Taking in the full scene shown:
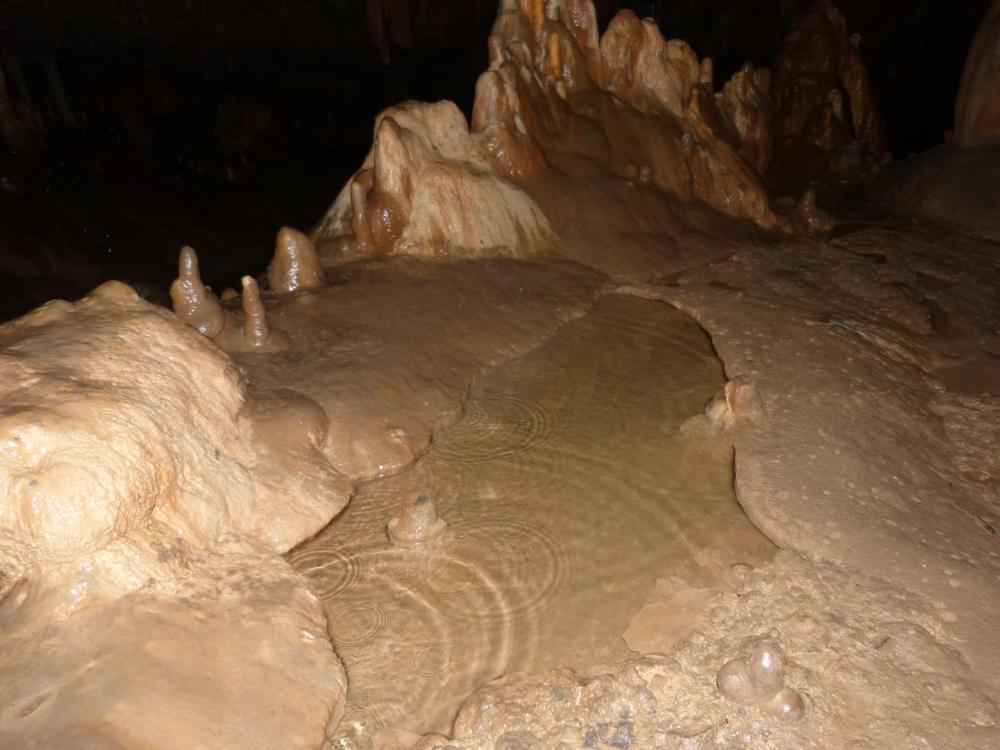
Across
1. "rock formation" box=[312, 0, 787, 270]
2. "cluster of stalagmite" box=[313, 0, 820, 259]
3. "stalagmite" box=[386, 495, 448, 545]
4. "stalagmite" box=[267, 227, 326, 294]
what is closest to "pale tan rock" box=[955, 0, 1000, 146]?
"cluster of stalagmite" box=[313, 0, 820, 259]

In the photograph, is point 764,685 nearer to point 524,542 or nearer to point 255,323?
point 524,542

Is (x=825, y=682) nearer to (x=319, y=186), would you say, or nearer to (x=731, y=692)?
(x=731, y=692)

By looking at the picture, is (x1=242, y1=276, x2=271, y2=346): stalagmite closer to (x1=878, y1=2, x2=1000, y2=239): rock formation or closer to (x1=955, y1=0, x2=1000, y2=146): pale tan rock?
(x1=878, y1=2, x2=1000, y2=239): rock formation

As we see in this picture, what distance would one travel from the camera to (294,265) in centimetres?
605

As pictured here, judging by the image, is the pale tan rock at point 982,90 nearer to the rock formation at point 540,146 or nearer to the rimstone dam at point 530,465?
the rimstone dam at point 530,465

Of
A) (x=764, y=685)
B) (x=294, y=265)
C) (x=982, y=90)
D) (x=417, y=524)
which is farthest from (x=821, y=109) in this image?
(x=764, y=685)

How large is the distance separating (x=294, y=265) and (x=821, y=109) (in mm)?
10205

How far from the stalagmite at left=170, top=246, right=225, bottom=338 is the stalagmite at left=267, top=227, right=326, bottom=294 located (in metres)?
0.85

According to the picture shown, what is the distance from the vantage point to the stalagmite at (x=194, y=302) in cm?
514

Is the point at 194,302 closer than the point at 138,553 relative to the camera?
No

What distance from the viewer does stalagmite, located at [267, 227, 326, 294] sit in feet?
19.6

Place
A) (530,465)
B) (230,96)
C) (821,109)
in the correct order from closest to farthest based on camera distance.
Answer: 1. (530,465)
2. (821,109)
3. (230,96)

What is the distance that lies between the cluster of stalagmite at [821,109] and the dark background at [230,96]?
18.0 ft

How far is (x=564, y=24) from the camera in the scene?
8711 mm
